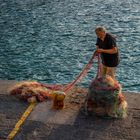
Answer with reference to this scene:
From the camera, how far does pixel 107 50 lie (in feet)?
45.7

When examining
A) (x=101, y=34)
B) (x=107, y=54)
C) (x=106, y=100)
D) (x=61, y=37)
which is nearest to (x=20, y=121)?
(x=106, y=100)

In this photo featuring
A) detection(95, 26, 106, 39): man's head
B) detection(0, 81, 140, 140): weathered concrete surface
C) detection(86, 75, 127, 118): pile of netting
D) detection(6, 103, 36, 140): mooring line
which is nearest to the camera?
detection(0, 81, 140, 140): weathered concrete surface

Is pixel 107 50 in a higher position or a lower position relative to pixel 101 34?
lower

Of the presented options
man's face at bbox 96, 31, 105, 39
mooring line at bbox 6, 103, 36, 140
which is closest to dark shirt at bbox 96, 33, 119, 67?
man's face at bbox 96, 31, 105, 39

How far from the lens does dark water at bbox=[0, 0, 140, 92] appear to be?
22969 mm

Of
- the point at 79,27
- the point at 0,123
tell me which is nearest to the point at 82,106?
the point at 0,123

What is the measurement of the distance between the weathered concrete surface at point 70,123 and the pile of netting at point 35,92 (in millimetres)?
248

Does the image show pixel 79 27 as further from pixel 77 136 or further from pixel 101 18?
pixel 77 136

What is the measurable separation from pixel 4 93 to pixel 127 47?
11.6 m

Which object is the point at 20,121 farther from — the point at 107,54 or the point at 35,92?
the point at 107,54

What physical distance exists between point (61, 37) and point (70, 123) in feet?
49.3

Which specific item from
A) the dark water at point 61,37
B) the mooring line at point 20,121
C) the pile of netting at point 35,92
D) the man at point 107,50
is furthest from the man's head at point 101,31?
the dark water at point 61,37

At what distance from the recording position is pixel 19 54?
84.5 ft

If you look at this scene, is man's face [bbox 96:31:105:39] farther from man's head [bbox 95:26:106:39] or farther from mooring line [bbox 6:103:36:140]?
mooring line [bbox 6:103:36:140]
